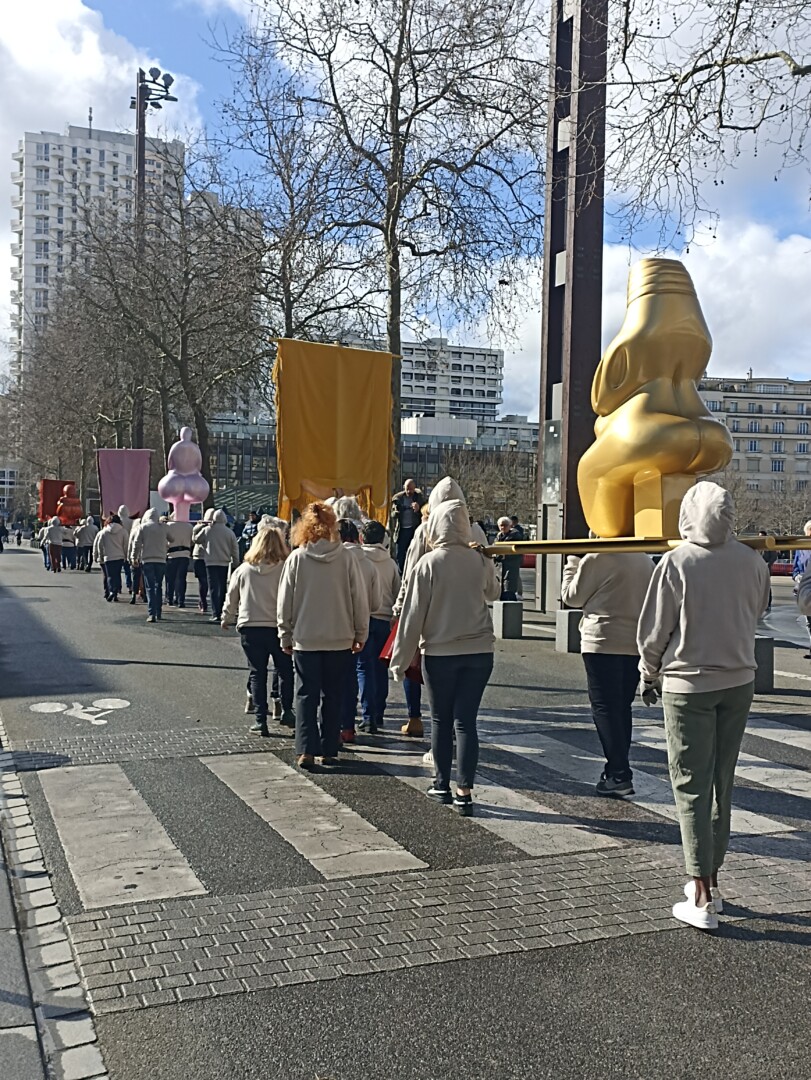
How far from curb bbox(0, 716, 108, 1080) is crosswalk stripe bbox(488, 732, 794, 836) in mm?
3612

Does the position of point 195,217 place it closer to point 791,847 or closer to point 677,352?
point 677,352

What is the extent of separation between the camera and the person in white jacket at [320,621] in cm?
796

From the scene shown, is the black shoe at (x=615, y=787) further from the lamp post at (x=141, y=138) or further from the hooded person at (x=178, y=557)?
the lamp post at (x=141, y=138)

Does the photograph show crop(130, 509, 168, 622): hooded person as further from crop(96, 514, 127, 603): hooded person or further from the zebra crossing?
the zebra crossing

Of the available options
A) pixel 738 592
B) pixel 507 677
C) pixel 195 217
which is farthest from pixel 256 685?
pixel 195 217

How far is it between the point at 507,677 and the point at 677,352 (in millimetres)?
4963

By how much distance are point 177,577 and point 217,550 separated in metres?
4.27

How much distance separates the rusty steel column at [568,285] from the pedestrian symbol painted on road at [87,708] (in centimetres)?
798

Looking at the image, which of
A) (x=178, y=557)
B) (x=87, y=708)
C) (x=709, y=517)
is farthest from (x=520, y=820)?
(x=178, y=557)

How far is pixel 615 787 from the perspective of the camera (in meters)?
7.28

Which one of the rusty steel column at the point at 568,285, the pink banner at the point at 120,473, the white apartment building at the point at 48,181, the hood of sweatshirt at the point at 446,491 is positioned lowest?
the hood of sweatshirt at the point at 446,491

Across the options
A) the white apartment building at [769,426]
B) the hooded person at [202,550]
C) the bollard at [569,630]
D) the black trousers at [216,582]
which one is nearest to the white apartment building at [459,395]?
the white apartment building at [769,426]

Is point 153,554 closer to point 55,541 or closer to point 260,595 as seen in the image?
point 260,595

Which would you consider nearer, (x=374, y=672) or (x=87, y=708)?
(x=374, y=672)
